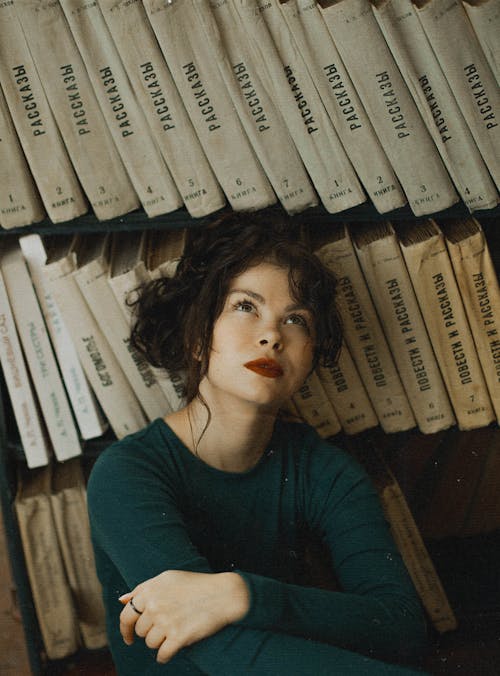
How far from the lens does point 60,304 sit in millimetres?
1146

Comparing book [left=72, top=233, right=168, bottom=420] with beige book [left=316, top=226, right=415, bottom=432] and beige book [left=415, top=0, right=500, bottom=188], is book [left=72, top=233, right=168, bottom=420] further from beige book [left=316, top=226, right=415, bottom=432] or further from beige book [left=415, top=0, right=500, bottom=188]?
beige book [left=415, top=0, right=500, bottom=188]

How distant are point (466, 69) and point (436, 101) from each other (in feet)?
0.17

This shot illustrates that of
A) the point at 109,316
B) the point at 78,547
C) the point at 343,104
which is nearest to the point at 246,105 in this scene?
the point at 343,104

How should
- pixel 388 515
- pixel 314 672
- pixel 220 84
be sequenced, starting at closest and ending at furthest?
1. pixel 314 672
2. pixel 220 84
3. pixel 388 515

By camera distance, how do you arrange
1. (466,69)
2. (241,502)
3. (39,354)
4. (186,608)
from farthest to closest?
(39,354) → (241,502) → (466,69) → (186,608)

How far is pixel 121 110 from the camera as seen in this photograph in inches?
40.4

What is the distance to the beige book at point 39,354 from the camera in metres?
1.17

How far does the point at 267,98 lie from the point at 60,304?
42 centimetres

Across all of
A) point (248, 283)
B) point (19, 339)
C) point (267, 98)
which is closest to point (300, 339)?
point (248, 283)

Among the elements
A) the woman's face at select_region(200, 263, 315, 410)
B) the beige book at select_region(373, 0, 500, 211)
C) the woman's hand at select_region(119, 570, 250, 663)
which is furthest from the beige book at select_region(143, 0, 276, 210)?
the woman's hand at select_region(119, 570, 250, 663)

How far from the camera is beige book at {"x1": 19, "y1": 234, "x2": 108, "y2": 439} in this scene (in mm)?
1157

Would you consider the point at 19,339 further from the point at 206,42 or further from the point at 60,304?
the point at 206,42

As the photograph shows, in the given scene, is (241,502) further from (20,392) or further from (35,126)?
(35,126)

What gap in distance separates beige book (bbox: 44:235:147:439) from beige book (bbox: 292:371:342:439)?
0.25 m
